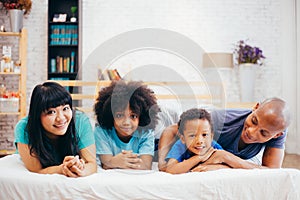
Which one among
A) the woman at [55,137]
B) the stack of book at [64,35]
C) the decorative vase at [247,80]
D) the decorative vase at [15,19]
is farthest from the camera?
the decorative vase at [247,80]

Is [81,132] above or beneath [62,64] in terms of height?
beneath

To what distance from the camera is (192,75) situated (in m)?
1.60

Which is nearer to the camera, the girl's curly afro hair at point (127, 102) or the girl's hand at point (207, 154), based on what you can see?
the girl's curly afro hair at point (127, 102)

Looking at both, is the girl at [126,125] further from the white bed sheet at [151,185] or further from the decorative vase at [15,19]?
the decorative vase at [15,19]

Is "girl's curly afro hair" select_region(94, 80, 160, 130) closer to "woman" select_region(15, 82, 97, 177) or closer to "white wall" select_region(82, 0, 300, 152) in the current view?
"woman" select_region(15, 82, 97, 177)

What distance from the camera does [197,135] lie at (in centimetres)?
160

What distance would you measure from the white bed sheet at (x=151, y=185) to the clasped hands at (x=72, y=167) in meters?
0.03

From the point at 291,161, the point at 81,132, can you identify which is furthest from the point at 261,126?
the point at 291,161

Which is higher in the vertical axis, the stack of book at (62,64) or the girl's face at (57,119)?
the stack of book at (62,64)

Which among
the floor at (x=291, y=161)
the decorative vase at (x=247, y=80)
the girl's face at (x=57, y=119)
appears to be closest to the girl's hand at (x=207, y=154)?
the girl's face at (x=57, y=119)

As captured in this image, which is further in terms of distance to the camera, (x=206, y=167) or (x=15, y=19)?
(x=15, y=19)

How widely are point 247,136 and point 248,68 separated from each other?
146 inches

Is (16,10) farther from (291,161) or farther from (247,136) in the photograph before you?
(247,136)

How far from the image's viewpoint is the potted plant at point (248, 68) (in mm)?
5418
